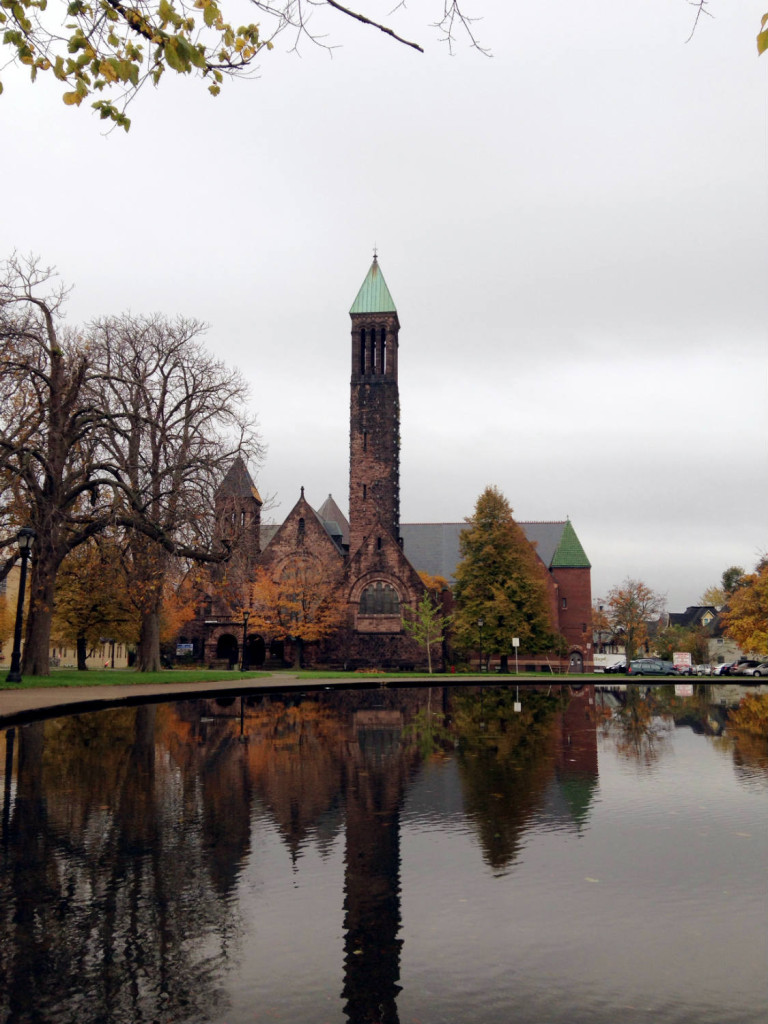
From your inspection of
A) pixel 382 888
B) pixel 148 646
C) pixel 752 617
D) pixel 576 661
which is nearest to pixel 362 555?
pixel 576 661

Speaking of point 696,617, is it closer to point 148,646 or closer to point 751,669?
point 751,669

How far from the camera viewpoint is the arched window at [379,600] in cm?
6222

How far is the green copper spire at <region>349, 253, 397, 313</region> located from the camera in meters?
67.2

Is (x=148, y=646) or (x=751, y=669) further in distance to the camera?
(x=751, y=669)

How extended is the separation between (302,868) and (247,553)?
80.2 ft

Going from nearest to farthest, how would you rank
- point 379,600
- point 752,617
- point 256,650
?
point 752,617
point 379,600
point 256,650

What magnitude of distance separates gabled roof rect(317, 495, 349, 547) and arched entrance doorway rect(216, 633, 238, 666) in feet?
45.9

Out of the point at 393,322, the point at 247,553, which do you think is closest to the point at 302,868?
the point at 247,553

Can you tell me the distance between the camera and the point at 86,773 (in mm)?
10500

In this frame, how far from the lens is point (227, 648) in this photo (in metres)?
64.1

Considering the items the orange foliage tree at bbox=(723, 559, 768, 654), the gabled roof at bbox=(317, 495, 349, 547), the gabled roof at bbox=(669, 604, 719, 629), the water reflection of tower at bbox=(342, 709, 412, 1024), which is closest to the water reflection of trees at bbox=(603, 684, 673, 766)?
the water reflection of tower at bbox=(342, 709, 412, 1024)

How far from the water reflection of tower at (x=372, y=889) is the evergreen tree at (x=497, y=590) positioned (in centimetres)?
4606

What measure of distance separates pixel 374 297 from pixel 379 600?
24840 mm

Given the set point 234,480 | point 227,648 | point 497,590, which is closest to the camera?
point 234,480
